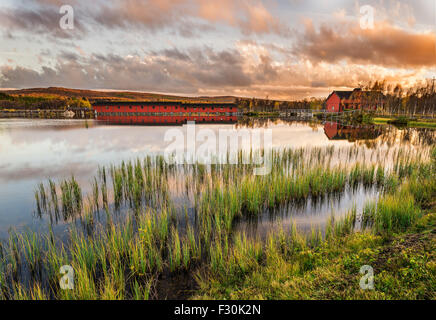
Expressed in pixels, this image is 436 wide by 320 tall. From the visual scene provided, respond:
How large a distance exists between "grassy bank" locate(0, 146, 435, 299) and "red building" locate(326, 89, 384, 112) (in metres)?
75.3

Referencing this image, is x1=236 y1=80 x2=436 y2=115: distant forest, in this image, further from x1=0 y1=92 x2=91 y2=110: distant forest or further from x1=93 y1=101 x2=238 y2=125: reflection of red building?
x1=0 y1=92 x2=91 y2=110: distant forest

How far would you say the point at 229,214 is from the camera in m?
7.47

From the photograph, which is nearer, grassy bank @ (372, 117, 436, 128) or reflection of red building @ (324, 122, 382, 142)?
reflection of red building @ (324, 122, 382, 142)

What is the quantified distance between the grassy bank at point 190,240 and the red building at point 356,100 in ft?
247

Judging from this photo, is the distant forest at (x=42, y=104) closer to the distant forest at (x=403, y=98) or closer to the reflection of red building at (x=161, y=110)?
the reflection of red building at (x=161, y=110)

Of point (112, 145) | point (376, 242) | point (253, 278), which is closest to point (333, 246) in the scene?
point (376, 242)

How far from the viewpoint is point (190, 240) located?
229 inches

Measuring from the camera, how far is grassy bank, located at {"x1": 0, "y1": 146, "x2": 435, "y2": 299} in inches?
183

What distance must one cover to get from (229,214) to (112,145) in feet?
67.3

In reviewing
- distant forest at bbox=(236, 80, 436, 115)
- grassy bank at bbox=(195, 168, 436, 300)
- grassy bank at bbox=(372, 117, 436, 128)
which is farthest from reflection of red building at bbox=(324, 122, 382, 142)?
→ distant forest at bbox=(236, 80, 436, 115)

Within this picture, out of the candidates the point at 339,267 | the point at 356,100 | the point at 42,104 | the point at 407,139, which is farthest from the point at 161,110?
the point at 42,104

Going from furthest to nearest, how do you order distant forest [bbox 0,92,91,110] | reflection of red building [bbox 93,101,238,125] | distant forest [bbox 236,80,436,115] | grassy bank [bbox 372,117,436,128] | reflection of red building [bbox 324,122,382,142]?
distant forest [bbox 0,92,91,110] → reflection of red building [bbox 93,101,238,125] → distant forest [bbox 236,80,436,115] → grassy bank [bbox 372,117,436,128] → reflection of red building [bbox 324,122,382,142]
